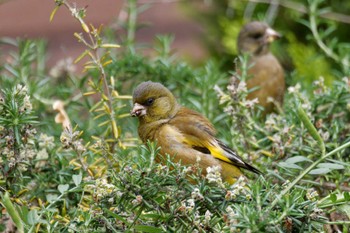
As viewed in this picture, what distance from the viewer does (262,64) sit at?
367 centimetres

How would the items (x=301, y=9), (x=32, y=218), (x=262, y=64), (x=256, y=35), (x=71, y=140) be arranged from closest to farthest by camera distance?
1. (x=32, y=218)
2. (x=71, y=140)
3. (x=301, y=9)
4. (x=262, y=64)
5. (x=256, y=35)

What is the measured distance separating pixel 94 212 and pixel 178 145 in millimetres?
710

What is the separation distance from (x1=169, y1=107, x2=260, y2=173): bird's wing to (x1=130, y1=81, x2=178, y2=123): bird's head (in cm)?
7

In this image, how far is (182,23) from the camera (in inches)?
259

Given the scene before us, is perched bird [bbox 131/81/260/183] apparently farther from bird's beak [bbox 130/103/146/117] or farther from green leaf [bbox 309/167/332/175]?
green leaf [bbox 309/167/332/175]

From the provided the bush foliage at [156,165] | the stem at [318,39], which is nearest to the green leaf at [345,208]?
the bush foliage at [156,165]

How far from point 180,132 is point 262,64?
139cm

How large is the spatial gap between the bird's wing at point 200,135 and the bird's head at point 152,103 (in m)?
0.07

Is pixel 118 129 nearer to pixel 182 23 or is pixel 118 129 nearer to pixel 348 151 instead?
pixel 348 151

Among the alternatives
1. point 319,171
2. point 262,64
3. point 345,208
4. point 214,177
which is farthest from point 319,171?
point 262,64

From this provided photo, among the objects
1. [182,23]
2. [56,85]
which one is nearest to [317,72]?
[56,85]

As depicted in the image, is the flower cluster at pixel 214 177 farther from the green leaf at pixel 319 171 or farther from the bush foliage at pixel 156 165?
the green leaf at pixel 319 171

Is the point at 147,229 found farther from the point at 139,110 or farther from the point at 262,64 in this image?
the point at 262,64

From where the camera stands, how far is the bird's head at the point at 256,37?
3.73m
